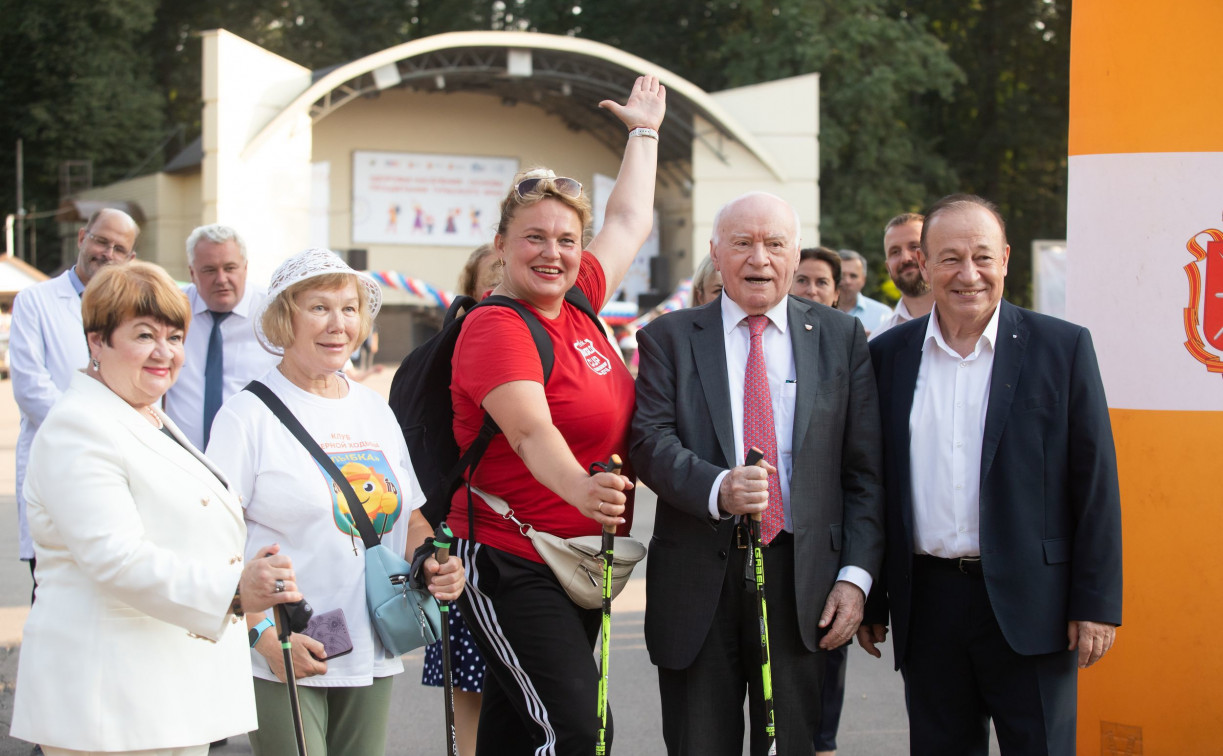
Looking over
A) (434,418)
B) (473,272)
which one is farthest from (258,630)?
(473,272)

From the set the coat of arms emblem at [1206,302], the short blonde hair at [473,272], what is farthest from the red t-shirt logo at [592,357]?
the coat of arms emblem at [1206,302]

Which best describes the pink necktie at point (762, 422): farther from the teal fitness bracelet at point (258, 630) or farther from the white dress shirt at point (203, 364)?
the white dress shirt at point (203, 364)

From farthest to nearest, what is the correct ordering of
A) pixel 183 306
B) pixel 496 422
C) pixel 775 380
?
pixel 775 380, pixel 496 422, pixel 183 306

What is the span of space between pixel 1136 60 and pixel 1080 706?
232cm

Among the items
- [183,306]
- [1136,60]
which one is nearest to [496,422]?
[183,306]

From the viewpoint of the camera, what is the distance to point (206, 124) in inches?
916

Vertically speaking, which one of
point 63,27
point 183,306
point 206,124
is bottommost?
point 183,306

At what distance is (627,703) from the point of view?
5.30 m

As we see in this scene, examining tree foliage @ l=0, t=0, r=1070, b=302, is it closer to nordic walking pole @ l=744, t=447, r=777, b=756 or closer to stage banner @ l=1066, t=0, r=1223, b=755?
stage banner @ l=1066, t=0, r=1223, b=755

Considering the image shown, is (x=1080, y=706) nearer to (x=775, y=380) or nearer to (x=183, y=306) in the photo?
(x=775, y=380)

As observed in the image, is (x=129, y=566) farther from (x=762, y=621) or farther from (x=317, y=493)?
(x=762, y=621)

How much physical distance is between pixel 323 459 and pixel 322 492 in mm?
88

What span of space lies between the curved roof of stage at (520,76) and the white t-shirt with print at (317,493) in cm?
2176

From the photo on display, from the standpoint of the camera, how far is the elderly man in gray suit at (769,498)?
3160mm
